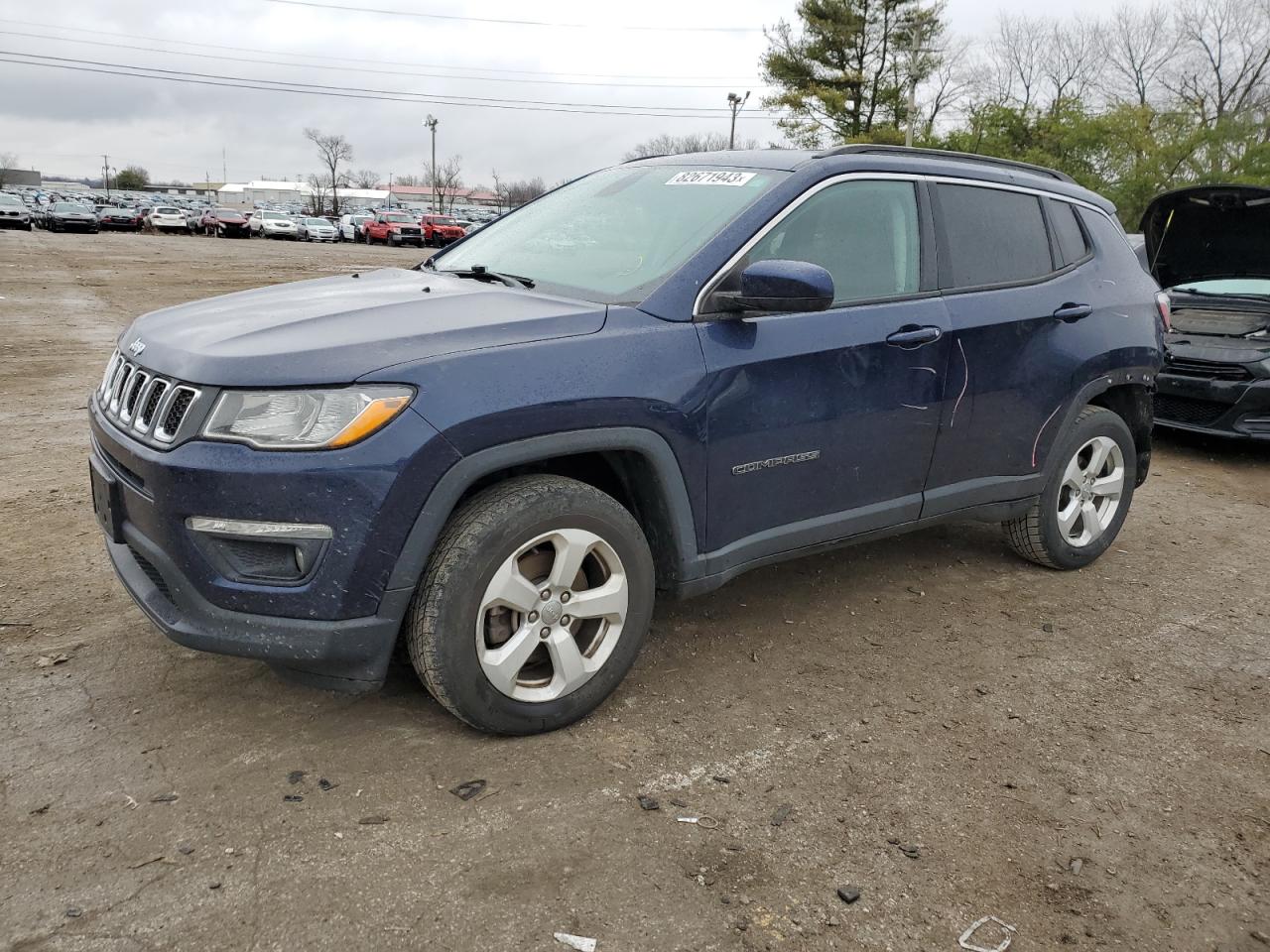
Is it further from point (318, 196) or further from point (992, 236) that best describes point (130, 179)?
point (992, 236)

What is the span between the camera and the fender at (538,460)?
2.63 meters

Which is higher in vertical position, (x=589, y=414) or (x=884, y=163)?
(x=884, y=163)

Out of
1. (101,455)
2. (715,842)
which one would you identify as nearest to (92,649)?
(101,455)

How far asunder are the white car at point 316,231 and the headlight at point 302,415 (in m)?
47.7

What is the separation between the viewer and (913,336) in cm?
358

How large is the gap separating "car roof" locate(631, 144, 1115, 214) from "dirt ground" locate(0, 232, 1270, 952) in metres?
1.74

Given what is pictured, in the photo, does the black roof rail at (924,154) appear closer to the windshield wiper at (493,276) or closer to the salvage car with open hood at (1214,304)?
the windshield wiper at (493,276)

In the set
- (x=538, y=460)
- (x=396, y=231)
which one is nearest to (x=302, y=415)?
(x=538, y=460)

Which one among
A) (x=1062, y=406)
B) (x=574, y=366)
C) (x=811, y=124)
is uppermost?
(x=811, y=124)

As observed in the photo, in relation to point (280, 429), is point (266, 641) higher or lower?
lower

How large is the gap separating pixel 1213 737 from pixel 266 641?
115 inches

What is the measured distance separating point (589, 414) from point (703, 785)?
1.10 m

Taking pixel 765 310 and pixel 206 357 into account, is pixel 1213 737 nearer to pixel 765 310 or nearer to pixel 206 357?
pixel 765 310

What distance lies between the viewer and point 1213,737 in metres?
3.19
